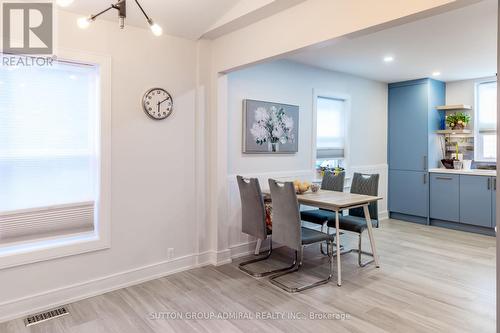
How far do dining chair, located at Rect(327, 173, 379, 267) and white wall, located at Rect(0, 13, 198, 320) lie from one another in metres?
1.65

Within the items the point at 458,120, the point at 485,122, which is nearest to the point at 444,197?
the point at 458,120

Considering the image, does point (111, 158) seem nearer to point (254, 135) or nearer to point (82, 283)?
point (82, 283)

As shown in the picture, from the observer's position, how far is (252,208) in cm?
354

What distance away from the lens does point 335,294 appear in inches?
117

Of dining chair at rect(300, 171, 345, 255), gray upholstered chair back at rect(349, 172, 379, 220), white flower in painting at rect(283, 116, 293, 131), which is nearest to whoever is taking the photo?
gray upholstered chair back at rect(349, 172, 379, 220)

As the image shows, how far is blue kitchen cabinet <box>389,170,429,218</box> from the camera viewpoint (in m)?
5.66

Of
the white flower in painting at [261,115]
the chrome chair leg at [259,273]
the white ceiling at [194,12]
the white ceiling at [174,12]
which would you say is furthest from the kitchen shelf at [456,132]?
the white ceiling at [174,12]

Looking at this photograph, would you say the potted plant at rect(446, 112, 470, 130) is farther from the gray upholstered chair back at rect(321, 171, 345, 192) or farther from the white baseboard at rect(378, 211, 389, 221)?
the gray upholstered chair back at rect(321, 171, 345, 192)

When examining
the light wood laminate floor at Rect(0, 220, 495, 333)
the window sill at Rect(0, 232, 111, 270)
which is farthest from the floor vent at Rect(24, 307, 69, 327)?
the window sill at Rect(0, 232, 111, 270)

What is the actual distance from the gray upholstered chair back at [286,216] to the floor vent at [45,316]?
1.93m

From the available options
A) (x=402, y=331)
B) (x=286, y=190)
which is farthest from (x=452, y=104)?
(x=402, y=331)

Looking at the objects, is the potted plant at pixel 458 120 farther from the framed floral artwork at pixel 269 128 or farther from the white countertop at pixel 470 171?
the framed floral artwork at pixel 269 128

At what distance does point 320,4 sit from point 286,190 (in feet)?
5.22

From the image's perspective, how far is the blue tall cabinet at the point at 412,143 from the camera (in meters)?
5.59
